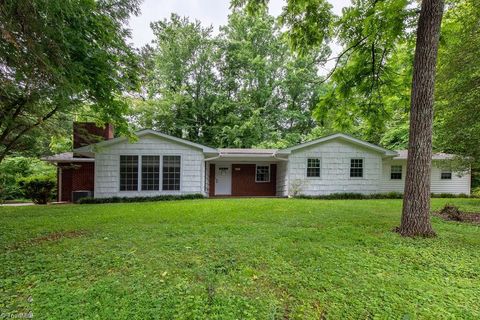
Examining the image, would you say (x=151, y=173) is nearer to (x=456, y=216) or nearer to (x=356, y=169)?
(x=356, y=169)

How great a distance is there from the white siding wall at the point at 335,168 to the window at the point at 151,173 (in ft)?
22.6

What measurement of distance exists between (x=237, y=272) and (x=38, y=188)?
15.2 meters

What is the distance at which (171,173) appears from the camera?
40.7 ft

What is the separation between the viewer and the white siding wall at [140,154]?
470 inches

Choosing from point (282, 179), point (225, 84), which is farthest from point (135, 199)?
point (225, 84)

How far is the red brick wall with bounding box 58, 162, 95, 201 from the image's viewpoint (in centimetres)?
1337

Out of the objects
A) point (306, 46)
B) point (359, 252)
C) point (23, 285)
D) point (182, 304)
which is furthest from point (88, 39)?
point (359, 252)

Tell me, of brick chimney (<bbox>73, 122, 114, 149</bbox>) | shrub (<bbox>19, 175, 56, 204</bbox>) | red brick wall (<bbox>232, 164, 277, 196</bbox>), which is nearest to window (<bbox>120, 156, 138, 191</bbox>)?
brick chimney (<bbox>73, 122, 114, 149</bbox>)

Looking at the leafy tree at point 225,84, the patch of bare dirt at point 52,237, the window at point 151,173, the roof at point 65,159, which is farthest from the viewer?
the leafy tree at point 225,84

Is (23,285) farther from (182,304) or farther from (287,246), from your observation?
(287,246)

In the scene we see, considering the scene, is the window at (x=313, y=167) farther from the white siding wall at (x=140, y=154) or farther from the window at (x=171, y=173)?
the window at (x=171, y=173)

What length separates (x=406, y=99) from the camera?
8055 millimetres

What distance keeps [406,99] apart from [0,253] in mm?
10819

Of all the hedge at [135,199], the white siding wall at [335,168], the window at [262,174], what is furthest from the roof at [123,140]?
the white siding wall at [335,168]
